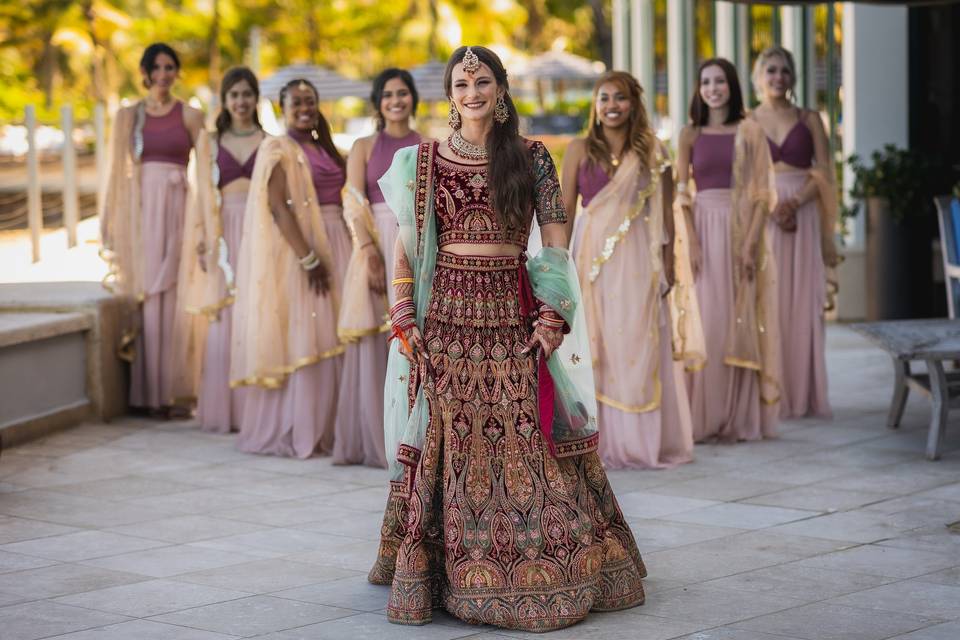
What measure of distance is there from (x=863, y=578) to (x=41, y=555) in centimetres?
308

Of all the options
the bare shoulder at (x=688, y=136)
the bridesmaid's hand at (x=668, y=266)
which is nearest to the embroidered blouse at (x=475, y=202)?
the bridesmaid's hand at (x=668, y=266)

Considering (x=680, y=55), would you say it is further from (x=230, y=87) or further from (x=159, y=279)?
(x=230, y=87)

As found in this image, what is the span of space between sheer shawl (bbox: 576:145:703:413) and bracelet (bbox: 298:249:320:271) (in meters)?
1.42

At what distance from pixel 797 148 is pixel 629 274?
1.87m

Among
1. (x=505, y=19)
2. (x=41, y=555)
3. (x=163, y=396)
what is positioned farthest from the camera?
(x=505, y=19)

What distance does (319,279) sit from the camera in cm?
785

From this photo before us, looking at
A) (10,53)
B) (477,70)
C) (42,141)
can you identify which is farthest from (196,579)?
(10,53)

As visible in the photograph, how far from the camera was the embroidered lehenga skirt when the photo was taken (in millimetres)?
4719

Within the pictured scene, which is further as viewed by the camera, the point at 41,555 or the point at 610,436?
the point at 610,436

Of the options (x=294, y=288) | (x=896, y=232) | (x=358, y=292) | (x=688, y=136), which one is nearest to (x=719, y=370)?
(x=688, y=136)

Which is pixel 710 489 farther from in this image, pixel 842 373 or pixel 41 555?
pixel 842 373

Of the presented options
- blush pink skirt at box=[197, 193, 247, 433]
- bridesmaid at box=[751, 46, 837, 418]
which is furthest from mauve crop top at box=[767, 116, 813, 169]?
blush pink skirt at box=[197, 193, 247, 433]

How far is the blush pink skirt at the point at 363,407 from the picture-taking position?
24.6ft

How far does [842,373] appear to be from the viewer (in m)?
10.2
